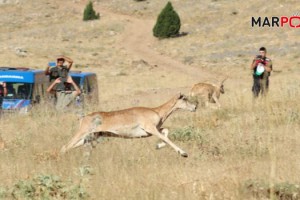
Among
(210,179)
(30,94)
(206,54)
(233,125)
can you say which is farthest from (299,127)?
(206,54)

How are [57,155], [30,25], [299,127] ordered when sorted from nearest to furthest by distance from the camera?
[57,155], [299,127], [30,25]

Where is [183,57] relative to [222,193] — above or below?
above

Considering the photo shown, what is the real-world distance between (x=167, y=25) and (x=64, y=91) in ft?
158

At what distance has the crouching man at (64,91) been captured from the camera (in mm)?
14414

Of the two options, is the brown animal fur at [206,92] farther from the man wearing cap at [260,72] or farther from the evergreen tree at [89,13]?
the evergreen tree at [89,13]

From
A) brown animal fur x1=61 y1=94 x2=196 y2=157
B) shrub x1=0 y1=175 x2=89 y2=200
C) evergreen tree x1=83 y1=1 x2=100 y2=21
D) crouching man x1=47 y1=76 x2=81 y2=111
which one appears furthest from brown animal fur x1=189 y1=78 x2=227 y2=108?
evergreen tree x1=83 y1=1 x2=100 y2=21

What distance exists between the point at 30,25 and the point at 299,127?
68.8 meters

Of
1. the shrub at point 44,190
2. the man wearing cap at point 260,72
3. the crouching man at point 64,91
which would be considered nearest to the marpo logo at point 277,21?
the man wearing cap at point 260,72

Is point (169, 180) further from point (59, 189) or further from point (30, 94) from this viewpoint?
point (30, 94)

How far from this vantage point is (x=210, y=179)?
6.29m

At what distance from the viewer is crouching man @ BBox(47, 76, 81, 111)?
1441 centimetres

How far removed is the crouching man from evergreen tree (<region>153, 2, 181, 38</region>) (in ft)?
157

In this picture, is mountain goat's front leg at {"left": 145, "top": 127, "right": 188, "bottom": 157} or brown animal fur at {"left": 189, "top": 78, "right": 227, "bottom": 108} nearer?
mountain goat's front leg at {"left": 145, "top": 127, "right": 188, "bottom": 157}

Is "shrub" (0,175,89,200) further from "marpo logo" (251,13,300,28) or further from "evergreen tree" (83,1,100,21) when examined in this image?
"evergreen tree" (83,1,100,21)
